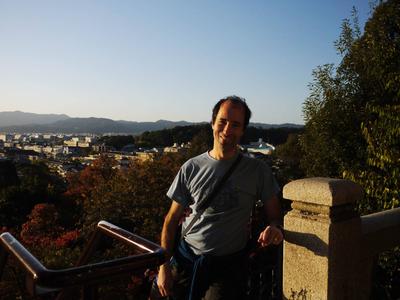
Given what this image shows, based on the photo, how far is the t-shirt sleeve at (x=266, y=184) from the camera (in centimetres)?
252

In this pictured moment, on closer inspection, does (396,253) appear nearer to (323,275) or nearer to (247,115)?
(323,275)

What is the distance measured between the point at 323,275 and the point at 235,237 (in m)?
0.76

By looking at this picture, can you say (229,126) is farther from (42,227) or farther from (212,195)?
(42,227)

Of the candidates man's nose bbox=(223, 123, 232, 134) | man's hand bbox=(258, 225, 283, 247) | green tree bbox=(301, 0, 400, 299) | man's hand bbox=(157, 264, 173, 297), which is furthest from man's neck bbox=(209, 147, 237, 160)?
green tree bbox=(301, 0, 400, 299)

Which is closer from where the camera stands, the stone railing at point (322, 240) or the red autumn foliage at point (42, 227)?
the stone railing at point (322, 240)

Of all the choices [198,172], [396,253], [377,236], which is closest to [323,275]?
[377,236]

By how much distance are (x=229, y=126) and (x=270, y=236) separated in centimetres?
73

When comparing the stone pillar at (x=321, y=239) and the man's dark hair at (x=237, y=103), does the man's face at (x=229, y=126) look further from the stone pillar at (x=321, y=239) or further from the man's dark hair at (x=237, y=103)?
the stone pillar at (x=321, y=239)

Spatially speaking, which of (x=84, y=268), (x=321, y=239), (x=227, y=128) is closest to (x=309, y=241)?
(x=321, y=239)

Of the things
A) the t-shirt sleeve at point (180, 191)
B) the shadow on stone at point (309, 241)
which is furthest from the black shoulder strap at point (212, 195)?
the shadow on stone at point (309, 241)

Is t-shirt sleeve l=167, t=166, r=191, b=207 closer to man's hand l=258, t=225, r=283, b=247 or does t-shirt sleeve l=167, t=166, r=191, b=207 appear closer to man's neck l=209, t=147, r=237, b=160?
man's neck l=209, t=147, r=237, b=160

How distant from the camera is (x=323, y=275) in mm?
2744

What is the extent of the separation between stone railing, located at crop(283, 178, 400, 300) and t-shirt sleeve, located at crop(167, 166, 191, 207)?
0.76 m

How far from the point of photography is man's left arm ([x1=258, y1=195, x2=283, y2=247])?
7.81 ft
